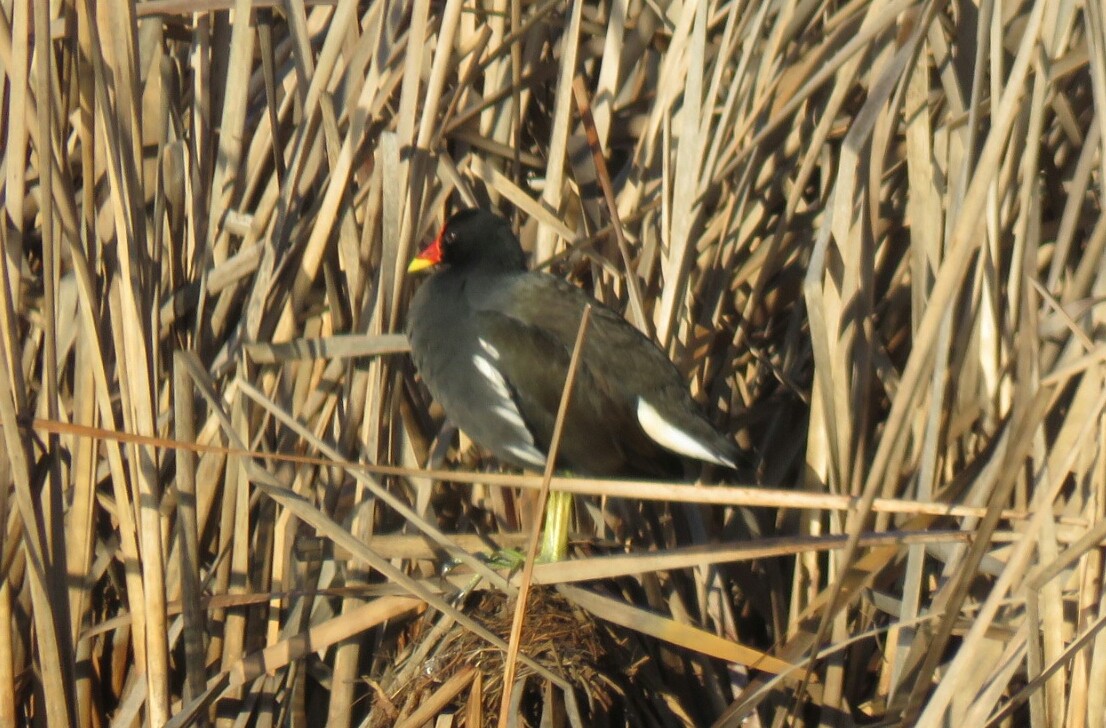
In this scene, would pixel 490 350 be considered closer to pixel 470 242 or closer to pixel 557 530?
pixel 470 242

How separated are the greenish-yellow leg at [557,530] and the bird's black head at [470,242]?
0.52 meters

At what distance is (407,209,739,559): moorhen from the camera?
8.30ft

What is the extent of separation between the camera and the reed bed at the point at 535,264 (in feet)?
7.17

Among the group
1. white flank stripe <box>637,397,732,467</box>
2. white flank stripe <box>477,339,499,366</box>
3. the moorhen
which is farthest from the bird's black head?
white flank stripe <box>637,397,732,467</box>

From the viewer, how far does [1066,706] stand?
2.14 metres

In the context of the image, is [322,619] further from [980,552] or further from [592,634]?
[980,552]

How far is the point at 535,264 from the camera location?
9.48 feet

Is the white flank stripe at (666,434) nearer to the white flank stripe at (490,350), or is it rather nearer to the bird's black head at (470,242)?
the white flank stripe at (490,350)

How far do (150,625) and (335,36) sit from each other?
1.18 meters

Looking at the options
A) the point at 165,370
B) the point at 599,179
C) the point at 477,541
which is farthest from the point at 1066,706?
the point at 165,370

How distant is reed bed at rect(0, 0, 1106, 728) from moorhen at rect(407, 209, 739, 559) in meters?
0.10

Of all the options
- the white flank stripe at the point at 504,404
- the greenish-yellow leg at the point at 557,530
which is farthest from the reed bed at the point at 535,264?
the white flank stripe at the point at 504,404

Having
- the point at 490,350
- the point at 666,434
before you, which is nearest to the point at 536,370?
the point at 490,350

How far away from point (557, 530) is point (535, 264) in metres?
0.65
